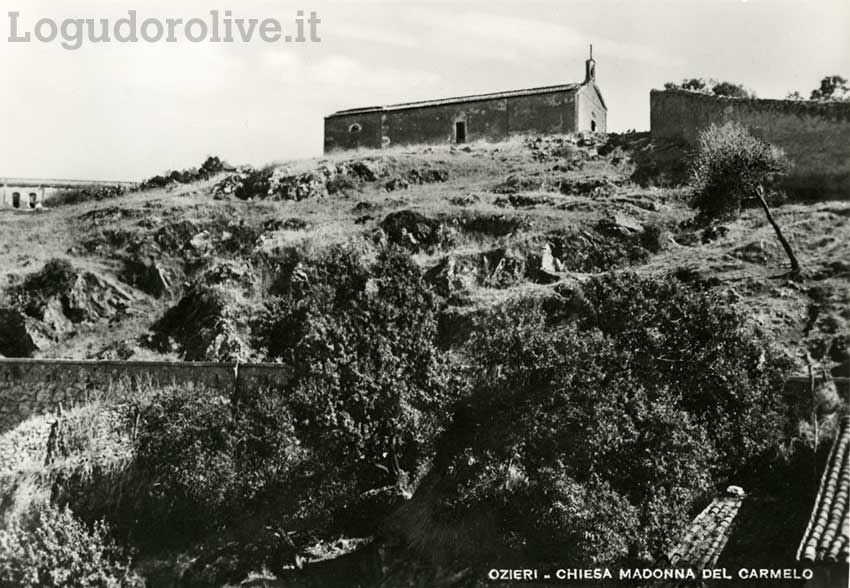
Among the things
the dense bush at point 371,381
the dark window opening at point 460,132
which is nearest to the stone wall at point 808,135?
the dark window opening at point 460,132

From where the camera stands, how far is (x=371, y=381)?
2112 centimetres

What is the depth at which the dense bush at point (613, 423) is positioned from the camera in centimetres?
1772

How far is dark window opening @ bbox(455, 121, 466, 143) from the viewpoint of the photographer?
4312 centimetres

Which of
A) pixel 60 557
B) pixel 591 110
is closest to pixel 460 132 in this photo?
pixel 591 110

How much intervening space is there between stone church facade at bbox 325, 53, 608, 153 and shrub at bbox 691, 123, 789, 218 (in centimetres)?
1268

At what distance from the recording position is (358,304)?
22016 millimetres

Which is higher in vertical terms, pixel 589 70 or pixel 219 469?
pixel 589 70

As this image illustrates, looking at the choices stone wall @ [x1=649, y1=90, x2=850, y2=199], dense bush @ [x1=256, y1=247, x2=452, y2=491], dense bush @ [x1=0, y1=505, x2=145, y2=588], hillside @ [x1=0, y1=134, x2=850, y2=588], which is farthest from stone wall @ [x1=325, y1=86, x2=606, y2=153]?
dense bush @ [x1=0, y1=505, x2=145, y2=588]

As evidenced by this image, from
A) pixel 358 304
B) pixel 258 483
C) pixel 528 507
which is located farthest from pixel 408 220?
pixel 528 507

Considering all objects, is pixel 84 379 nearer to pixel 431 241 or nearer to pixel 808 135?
pixel 431 241

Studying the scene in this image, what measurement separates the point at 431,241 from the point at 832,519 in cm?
1917

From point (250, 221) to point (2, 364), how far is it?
12.1m

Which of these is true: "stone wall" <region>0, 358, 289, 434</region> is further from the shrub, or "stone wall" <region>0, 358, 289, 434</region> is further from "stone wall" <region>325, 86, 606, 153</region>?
"stone wall" <region>325, 86, 606, 153</region>

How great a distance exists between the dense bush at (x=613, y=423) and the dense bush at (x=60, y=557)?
7.40 m
